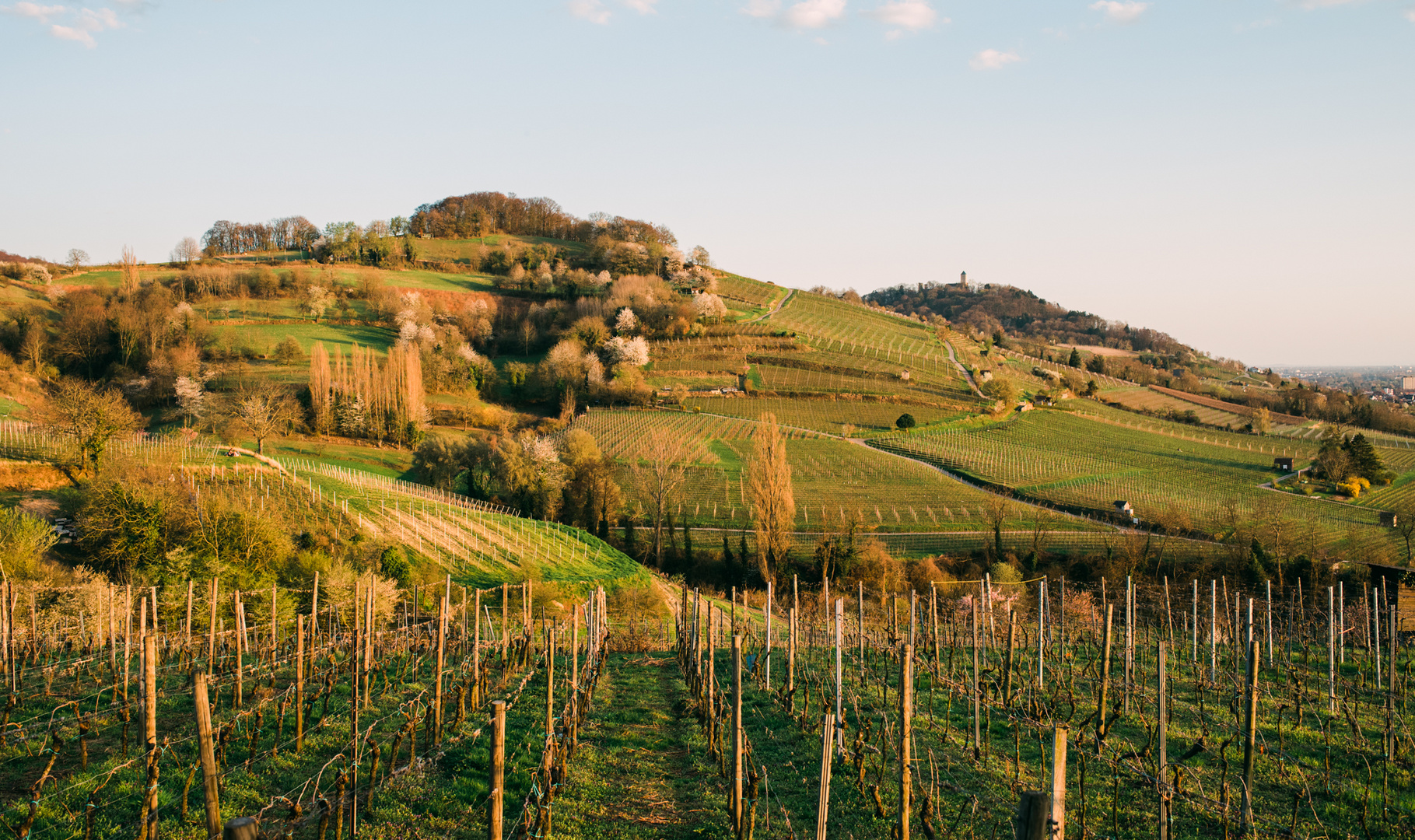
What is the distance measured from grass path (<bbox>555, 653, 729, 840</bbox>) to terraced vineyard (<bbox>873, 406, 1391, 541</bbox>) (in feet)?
141

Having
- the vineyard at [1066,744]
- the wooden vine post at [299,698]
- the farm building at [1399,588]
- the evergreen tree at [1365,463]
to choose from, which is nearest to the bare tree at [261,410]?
the wooden vine post at [299,698]

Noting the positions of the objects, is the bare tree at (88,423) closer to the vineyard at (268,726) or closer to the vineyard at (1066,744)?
the vineyard at (268,726)

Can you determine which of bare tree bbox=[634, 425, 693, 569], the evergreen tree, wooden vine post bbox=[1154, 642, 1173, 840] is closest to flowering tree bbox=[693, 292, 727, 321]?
bare tree bbox=[634, 425, 693, 569]

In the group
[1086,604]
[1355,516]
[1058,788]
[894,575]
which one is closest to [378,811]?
[1058,788]

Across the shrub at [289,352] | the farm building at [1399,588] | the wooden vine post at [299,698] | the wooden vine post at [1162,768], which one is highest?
the shrub at [289,352]

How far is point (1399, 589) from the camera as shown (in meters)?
31.0

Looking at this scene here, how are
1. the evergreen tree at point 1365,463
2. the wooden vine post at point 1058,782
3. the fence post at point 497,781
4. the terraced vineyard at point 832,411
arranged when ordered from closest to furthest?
the wooden vine post at point 1058,782 < the fence post at point 497,781 < the evergreen tree at point 1365,463 < the terraced vineyard at point 832,411

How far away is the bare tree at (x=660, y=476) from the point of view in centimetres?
4656

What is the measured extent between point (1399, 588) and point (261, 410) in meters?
63.3

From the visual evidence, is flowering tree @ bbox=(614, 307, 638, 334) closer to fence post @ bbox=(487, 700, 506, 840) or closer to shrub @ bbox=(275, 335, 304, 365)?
shrub @ bbox=(275, 335, 304, 365)

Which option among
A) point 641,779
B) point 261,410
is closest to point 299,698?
point 641,779

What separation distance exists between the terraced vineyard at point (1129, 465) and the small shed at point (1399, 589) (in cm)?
789

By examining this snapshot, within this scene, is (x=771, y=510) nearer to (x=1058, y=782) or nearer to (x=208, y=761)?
(x=1058, y=782)

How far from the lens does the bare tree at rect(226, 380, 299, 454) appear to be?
51.6 m
